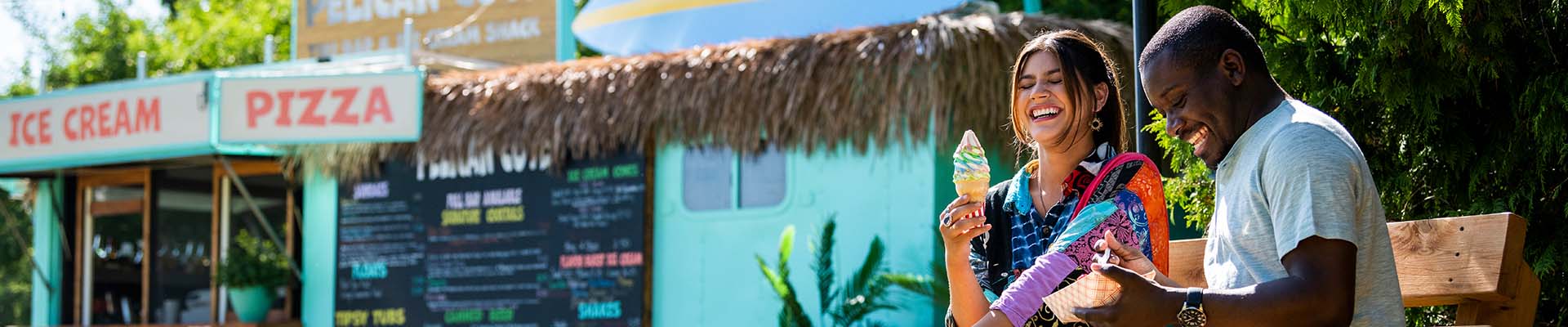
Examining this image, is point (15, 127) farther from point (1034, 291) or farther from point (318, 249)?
point (1034, 291)

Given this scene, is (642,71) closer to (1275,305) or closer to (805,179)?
(805,179)

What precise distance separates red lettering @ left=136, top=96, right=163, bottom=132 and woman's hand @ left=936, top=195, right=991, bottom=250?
822 cm

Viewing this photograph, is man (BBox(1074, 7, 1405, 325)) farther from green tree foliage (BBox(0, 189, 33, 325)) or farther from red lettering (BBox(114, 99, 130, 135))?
green tree foliage (BBox(0, 189, 33, 325))

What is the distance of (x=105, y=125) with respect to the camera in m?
10.4

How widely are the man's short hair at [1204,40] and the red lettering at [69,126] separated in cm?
960

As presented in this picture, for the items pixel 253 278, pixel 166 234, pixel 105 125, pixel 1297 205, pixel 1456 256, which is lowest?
pixel 253 278

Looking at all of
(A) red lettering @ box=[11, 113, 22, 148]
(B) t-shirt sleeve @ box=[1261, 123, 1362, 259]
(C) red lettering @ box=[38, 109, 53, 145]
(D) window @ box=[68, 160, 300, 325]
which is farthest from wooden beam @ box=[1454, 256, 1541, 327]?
(A) red lettering @ box=[11, 113, 22, 148]

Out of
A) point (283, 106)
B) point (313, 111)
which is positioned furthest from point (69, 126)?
point (313, 111)

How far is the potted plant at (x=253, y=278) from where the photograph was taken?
34.9ft

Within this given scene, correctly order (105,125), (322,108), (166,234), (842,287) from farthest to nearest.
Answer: (166,234) → (105,125) → (322,108) → (842,287)

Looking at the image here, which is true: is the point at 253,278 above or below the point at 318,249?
below

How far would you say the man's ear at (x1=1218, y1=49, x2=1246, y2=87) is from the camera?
252 centimetres

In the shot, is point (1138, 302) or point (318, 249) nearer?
point (1138, 302)

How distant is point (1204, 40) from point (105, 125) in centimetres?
934
